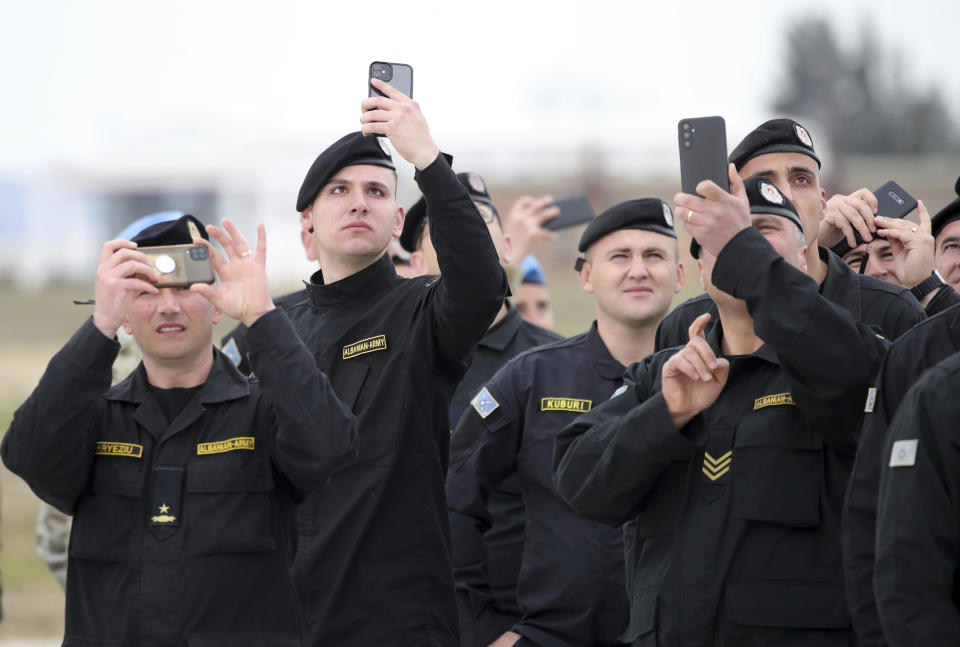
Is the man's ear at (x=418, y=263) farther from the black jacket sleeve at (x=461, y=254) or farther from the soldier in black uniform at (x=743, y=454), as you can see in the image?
the soldier in black uniform at (x=743, y=454)

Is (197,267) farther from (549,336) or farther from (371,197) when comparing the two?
(549,336)

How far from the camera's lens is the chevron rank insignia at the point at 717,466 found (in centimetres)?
375

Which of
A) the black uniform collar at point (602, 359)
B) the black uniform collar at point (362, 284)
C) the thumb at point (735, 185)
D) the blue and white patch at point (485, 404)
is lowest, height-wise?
the blue and white patch at point (485, 404)

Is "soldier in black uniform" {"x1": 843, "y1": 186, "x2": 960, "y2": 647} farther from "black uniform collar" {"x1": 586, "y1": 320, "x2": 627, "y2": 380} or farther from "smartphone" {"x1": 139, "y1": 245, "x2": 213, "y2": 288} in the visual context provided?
"black uniform collar" {"x1": 586, "y1": 320, "x2": 627, "y2": 380}

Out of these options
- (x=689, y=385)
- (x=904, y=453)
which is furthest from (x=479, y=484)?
(x=904, y=453)

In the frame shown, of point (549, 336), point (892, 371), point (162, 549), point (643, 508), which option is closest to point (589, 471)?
point (643, 508)

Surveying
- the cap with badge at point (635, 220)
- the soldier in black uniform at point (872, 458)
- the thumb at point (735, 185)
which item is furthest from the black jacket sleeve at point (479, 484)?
the soldier in black uniform at point (872, 458)

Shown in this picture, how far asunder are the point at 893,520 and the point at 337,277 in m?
2.21

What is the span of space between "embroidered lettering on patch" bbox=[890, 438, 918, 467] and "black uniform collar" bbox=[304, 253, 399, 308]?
2.01 metres

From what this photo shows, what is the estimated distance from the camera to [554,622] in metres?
4.96

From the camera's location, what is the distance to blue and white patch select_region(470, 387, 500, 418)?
17.2 ft

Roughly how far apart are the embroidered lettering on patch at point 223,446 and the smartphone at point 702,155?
1439 mm

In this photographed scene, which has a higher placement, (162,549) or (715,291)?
(715,291)

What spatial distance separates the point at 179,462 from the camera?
12.9 feet
